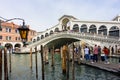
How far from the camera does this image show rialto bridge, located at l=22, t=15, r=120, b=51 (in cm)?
2333

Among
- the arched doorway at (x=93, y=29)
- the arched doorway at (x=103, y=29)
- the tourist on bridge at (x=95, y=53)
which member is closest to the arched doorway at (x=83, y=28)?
the arched doorway at (x=93, y=29)

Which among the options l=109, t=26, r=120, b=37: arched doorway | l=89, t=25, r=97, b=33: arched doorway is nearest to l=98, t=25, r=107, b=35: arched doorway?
l=89, t=25, r=97, b=33: arched doorway

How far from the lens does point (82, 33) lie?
81.4ft

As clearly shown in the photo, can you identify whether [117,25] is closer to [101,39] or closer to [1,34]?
[101,39]

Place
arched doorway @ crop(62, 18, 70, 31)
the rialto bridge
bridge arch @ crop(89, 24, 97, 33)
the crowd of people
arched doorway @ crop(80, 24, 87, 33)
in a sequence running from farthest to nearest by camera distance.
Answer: arched doorway @ crop(62, 18, 70, 31) → arched doorway @ crop(80, 24, 87, 33) → bridge arch @ crop(89, 24, 97, 33) → the rialto bridge → the crowd of people

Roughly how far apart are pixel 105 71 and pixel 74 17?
908 inches

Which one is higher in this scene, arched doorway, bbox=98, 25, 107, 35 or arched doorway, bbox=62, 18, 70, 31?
arched doorway, bbox=62, 18, 70, 31

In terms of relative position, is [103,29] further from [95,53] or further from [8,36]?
[95,53]

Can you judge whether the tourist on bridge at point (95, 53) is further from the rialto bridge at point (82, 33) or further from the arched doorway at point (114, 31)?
the arched doorway at point (114, 31)

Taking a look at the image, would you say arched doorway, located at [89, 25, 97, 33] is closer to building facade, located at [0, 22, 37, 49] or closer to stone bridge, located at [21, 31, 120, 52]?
stone bridge, located at [21, 31, 120, 52]

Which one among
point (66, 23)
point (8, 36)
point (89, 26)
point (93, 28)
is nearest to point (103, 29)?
point (93, 28)

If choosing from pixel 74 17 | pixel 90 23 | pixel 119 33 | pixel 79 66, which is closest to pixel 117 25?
pixel 119 33

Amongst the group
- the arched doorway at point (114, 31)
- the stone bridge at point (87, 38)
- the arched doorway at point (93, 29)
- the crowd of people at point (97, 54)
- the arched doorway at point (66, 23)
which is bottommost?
the crowd of people at point (97, 54)

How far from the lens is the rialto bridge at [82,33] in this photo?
76.5ft
